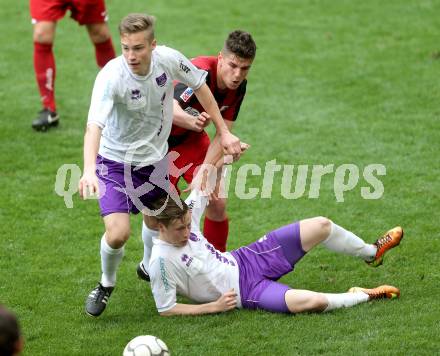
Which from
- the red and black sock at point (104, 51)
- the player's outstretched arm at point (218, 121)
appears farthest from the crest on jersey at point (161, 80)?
the red and black sock at point (104, 51)

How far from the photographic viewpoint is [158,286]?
20.1ft

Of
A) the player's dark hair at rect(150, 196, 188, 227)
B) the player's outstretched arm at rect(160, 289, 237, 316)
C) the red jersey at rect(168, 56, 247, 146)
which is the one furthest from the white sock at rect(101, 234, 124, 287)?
the red jersey at rect(168, 56, 247, 146)

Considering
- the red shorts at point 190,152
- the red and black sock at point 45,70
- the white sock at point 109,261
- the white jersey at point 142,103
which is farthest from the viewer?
the red and black sock at point 45,70

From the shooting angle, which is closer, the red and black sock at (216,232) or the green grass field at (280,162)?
the green grass field at (280,162)

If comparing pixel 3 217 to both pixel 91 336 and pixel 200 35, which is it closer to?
pixel 91 336

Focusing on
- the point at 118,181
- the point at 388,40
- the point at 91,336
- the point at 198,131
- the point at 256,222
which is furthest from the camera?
the point at 388,40

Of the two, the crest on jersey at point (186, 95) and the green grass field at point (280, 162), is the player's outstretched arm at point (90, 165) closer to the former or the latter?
the green grass field at point (280, 162)

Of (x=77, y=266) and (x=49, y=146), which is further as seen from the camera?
(x=49, y=146)

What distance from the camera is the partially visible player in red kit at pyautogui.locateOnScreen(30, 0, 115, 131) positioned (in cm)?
998

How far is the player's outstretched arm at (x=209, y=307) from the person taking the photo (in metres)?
6.11

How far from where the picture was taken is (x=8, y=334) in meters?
3.79

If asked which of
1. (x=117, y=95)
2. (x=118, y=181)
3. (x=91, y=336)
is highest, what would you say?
(x=117, y=95)

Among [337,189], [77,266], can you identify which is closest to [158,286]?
[77,266]

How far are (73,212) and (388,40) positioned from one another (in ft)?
20.7
